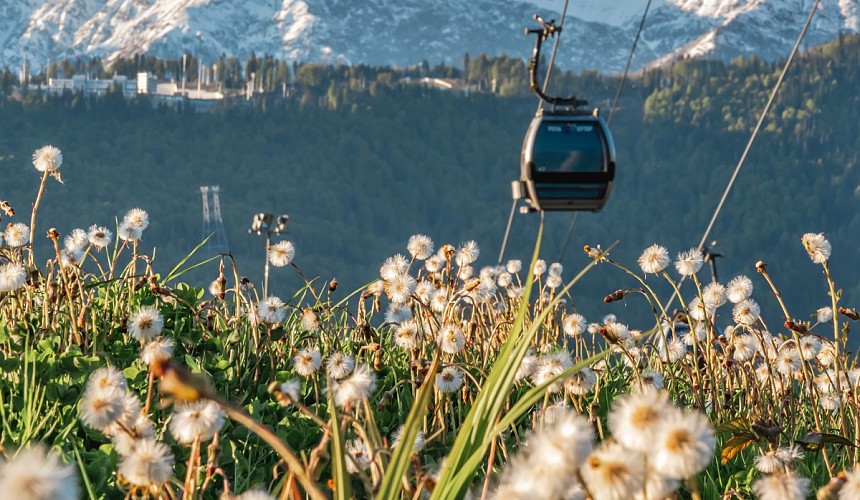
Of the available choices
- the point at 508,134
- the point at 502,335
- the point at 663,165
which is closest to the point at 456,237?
the point at 508,134

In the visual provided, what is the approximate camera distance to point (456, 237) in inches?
3799

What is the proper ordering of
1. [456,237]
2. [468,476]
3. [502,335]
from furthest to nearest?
1. [456,237]
2. [502,335]
3. [468,476]

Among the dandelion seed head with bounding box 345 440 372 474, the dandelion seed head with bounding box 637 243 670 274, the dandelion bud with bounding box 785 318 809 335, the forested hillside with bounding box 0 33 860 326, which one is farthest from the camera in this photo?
the forested hillside with bounding box 0 33 860 326

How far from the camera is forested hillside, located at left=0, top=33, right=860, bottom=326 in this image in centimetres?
8794

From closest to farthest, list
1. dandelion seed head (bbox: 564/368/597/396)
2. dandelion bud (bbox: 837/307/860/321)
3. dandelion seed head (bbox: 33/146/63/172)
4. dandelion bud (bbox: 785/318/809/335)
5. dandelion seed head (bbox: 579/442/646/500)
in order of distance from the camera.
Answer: dandelion seed head (bbox: 579/442/646/500) → dandelion seed head (bbox: 564/368/597/396) → dandelion bud (bbox: 785/318/809/335) → dandelion bud (bbox: 837/307/860/321) → dandelion seed head (bbox: 33/146/63/172)

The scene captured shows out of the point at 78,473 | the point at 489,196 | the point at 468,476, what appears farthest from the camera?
the point at 489,196

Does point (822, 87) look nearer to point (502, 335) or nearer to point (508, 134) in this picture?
point (508, 134)

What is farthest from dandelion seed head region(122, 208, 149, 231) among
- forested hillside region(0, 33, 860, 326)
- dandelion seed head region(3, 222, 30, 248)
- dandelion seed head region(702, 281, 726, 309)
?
forested hillside region(0, 33, 860, 326)

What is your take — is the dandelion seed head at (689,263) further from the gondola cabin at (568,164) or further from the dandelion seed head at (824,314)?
the gondola cabin at (568,164)

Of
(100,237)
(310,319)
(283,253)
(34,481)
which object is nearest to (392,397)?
(310,319)

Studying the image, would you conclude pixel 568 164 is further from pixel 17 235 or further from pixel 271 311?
pixel 17 235

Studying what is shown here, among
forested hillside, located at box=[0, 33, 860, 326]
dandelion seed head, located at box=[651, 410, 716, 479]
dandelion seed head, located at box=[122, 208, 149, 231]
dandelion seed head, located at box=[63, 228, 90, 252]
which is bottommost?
forested hillside, located at box=[0, 33, 860, 326]

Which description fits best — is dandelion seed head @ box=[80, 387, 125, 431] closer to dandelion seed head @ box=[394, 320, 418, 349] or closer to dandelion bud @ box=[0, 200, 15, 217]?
dandelion seed head @ box=[394, 320, 418, 349]

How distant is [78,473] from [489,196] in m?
102
